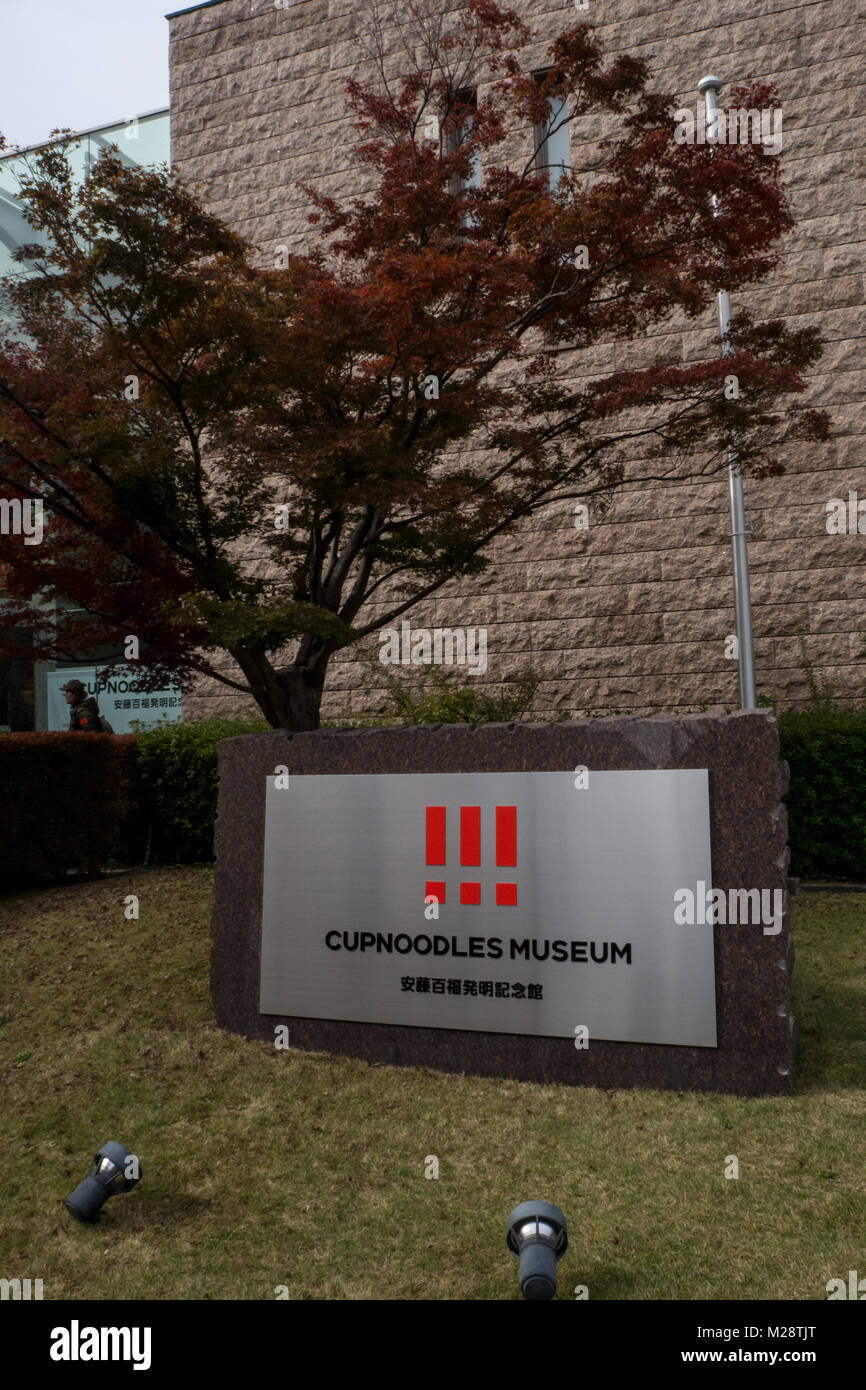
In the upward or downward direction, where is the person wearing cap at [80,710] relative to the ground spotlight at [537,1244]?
upward

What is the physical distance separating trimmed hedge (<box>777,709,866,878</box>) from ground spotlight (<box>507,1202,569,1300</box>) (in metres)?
6.04

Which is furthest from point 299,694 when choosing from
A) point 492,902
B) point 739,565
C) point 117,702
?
point 117,702

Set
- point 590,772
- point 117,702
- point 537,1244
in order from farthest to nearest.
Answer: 1. point 117,702
2. point 590,772
3. point 537,1244

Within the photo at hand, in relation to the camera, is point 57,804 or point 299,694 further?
point 57,804

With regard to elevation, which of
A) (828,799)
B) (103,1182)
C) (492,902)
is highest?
(828,799)

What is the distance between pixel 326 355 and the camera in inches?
241

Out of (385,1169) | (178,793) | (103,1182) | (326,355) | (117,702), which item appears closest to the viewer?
(103,1182)

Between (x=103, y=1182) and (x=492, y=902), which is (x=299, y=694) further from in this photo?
(x=103, y=1182)

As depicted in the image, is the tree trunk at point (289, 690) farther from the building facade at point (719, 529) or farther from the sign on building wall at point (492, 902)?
the building facade at point (719, 529)

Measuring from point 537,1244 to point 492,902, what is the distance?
194 cm

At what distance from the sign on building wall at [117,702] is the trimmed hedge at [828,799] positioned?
25.6 feet

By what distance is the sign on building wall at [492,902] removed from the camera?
4.33 metres

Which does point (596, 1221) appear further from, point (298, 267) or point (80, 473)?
point (298, 267)

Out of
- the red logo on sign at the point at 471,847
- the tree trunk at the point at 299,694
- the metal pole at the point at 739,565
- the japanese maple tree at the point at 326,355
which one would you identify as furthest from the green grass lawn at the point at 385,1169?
the metal pole at the point at 739,565
